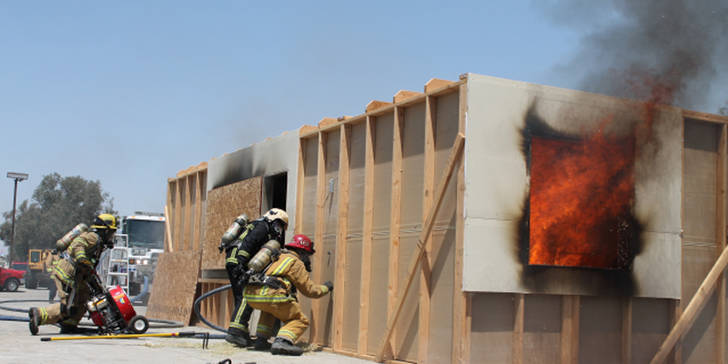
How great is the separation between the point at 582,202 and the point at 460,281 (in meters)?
1.99

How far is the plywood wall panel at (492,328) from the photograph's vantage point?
9672mm

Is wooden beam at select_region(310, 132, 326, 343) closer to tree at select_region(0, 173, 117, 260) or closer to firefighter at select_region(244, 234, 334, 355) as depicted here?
firefighter at select_region(244, 234, 334, 355)

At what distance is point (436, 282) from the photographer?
10.4 m

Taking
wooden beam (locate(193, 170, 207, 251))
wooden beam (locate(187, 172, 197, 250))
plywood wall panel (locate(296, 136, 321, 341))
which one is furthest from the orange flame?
wooden beam (locate(187, 172, 197, 250))

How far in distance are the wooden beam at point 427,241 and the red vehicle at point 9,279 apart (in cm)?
3293

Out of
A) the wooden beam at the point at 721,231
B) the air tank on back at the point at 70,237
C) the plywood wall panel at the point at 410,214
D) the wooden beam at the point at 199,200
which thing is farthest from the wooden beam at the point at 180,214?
the wooden beam at the point at 721,231

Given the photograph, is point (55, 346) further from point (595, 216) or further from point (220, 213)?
point (595, 216)

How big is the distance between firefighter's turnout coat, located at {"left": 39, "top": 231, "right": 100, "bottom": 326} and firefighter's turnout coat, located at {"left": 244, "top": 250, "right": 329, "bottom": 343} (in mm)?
3363

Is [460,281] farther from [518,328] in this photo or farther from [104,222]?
[104,222]

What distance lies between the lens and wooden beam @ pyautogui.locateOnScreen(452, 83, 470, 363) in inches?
376

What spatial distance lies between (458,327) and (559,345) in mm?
1467

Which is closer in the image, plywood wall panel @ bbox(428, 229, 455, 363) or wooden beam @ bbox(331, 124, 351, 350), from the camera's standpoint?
plywood wall panel @ bbox(428, 229, 455, 363)

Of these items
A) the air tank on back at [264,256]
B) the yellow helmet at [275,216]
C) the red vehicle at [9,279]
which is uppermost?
the yellow helmet at [275,216]

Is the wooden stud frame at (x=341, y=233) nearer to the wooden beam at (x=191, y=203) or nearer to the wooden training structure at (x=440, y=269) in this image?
the wooden training structure at (x=440, y=269)
